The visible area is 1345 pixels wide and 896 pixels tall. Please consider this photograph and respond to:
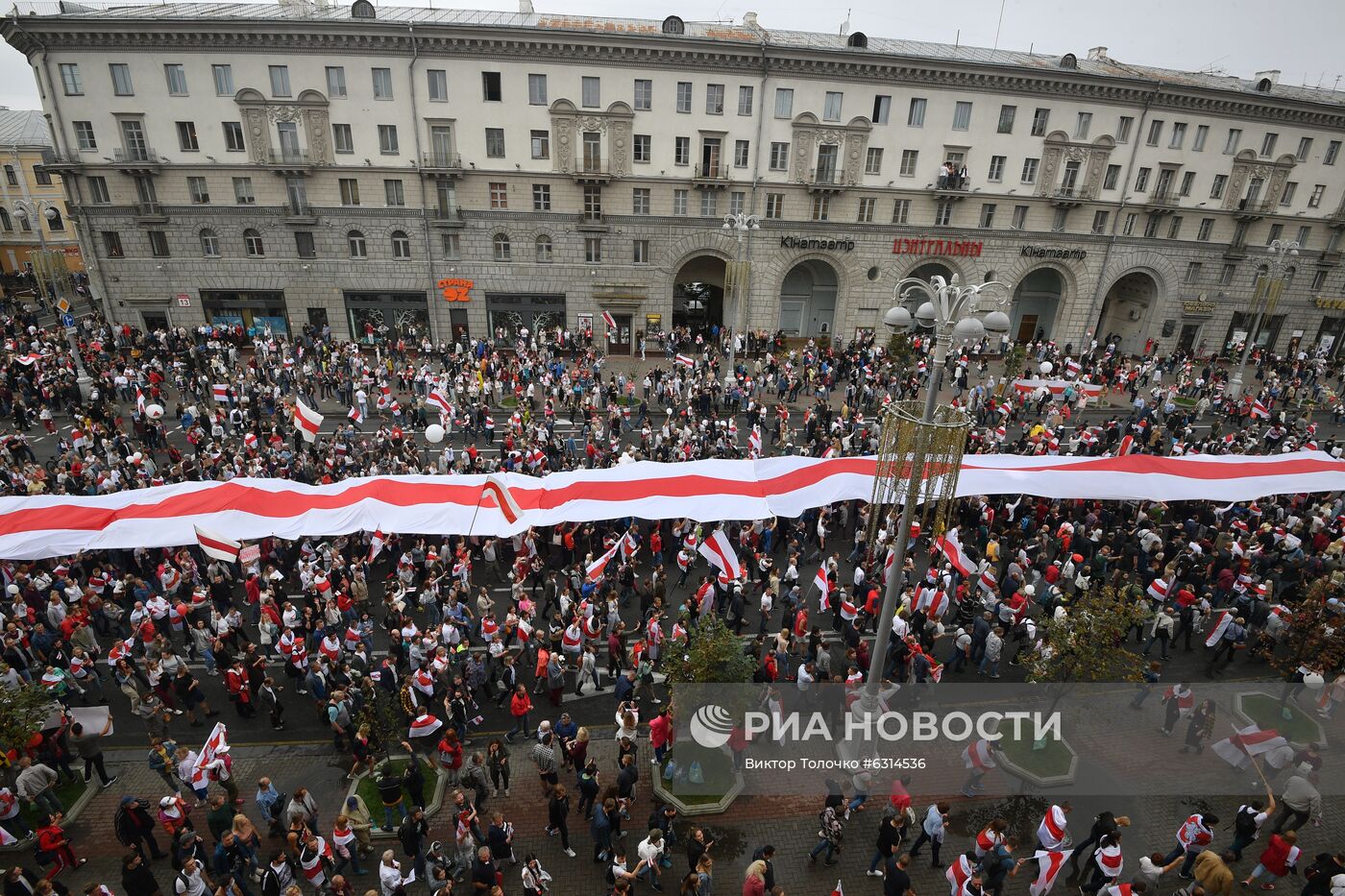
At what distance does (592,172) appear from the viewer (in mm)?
41219

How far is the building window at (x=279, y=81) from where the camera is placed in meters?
38.5

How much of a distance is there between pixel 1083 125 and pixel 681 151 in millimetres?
26365

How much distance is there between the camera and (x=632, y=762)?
11.5 metres

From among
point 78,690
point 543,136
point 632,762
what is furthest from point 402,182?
point 632,762

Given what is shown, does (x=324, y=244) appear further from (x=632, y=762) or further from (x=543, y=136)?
(x=632, y=762)

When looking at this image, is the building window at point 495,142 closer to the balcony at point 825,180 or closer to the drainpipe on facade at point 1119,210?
the balcony at point 825,180

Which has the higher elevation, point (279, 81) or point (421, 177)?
point (279, 81)

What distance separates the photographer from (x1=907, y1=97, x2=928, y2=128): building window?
4266 cm

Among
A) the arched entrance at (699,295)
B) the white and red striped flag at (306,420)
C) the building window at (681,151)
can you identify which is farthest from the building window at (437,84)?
the white and red striped flag at (306,420)

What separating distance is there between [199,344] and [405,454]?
27585 millimetres

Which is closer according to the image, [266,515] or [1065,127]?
[266,515]

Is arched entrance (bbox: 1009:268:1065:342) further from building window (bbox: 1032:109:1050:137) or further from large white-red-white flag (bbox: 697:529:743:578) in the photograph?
large white-red-white flag (bbox: 697:529:743:578)

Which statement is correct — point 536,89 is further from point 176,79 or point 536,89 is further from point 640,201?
point 176,79

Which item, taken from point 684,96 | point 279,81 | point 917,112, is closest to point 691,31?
point 684,96
